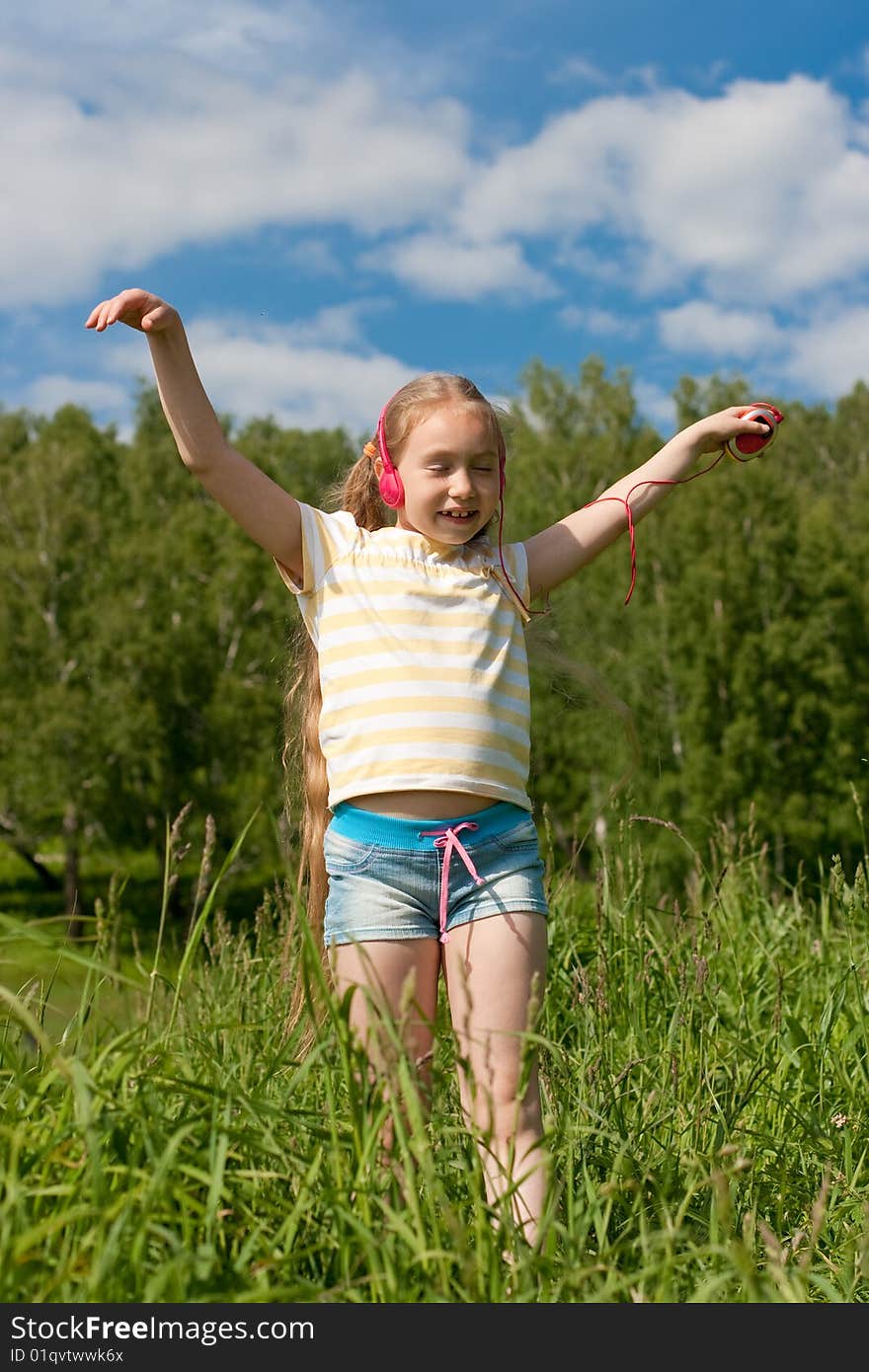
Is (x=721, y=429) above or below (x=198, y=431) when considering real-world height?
above

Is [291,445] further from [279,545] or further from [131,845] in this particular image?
[279,545]

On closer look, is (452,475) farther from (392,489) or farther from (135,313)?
(135,313)

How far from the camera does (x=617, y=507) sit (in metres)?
2.86

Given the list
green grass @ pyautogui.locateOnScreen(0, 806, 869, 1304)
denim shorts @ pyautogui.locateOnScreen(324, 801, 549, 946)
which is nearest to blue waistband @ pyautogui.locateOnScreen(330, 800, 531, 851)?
denim shorts @ pyautogui.locateOnScreen(324, 801, 549, 946)

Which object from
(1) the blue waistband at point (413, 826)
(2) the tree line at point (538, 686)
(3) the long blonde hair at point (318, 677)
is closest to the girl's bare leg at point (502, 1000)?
Answer: (1) the blue waistband at point (413, 826)

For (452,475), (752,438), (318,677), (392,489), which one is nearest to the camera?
(452,475)

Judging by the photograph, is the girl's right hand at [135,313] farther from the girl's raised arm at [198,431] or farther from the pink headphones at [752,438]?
the pink headphones at [752,438]

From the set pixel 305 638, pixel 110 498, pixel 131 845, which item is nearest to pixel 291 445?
pixel 110 498

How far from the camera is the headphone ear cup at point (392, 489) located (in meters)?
2.67

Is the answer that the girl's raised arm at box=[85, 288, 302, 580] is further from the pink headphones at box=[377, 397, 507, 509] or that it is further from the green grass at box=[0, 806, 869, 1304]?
the green grass at box=[0, 806, 869, 1304]

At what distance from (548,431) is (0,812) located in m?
18.0

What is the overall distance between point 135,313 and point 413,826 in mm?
1065

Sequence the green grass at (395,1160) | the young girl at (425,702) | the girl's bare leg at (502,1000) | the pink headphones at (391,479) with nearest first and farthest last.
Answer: the green grass at (395,1160), the girl's bare leg at (502,1000), the young girl at (425,702), the pink headphones at (391,479)

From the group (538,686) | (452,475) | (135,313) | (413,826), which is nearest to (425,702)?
(413,826)
